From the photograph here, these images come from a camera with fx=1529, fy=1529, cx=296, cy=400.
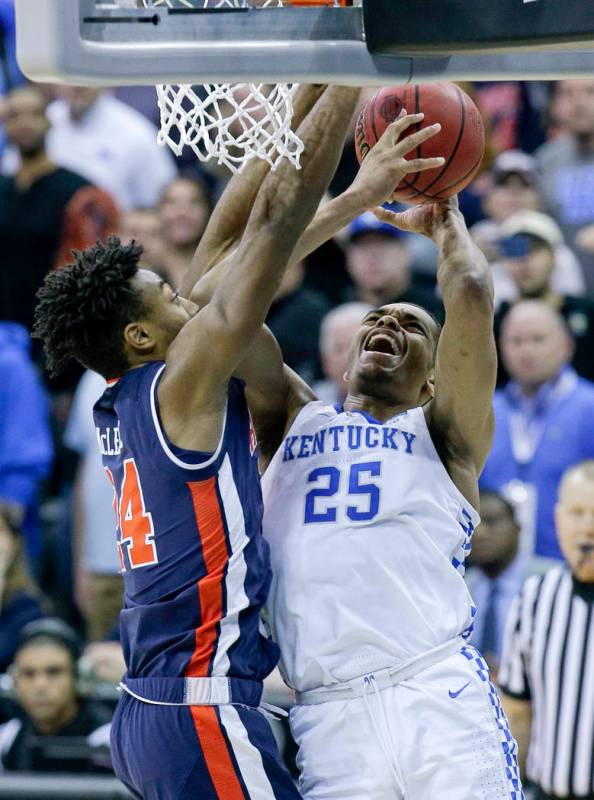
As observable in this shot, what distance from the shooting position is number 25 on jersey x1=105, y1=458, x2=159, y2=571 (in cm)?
411

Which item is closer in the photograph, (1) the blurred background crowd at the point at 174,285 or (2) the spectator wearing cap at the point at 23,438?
(1) the blurred background crowd at the point at 174,285

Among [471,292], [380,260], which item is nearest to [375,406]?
[471,292]

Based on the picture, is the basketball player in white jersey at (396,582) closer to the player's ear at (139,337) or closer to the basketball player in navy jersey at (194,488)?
the basketball player in navy jersey at (194,488)

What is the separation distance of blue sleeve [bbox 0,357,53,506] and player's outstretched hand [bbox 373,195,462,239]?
388 cm

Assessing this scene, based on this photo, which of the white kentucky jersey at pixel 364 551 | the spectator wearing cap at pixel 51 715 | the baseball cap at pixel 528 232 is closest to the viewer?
the white kentucky jersey at pixel 364 551

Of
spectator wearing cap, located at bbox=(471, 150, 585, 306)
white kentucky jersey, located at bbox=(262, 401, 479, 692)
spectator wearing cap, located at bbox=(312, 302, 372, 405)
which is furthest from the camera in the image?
spectator wearing cap, located at bbox=(471, 150, 585, 306)

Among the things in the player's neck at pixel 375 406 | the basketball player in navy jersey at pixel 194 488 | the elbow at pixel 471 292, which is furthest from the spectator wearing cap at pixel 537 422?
the basketball player in navy jersey at pixel 194 488

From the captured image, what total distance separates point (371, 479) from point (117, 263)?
0.93 meters

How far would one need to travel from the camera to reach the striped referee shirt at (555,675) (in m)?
6.55

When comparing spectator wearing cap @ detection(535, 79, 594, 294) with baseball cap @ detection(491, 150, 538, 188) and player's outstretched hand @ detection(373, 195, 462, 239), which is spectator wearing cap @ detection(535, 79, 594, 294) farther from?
player's outstretched hand @ detection(373, 195, 462, 239)

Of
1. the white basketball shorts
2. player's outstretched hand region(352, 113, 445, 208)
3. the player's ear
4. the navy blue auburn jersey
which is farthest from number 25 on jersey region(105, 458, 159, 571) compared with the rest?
player's outstretched hand region(352, 113, 445, 208)

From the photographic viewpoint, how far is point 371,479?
169 inches

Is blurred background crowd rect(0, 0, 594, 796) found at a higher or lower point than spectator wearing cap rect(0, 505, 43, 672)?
higher

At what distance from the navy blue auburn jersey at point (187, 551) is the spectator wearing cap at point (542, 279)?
12.4ft
